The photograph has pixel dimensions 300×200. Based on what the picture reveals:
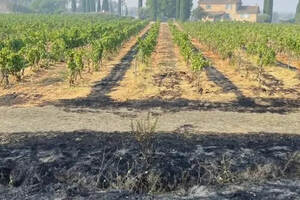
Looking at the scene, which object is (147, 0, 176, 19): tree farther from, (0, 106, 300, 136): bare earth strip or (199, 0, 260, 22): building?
(0, 106, 300, 136): bare earth strip

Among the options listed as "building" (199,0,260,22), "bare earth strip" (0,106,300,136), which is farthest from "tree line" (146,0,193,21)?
"bare earth strip" (0,106,300,136)

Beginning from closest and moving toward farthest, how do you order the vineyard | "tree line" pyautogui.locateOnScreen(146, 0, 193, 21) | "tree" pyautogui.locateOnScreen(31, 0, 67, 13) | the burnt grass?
the burnt grass < the vineyard < "tree line" pyautogui.locateOnScreen(146, 0, 193, 21) < "tree" pyautogui.locateOnScreen(31, 0, 67, 13)

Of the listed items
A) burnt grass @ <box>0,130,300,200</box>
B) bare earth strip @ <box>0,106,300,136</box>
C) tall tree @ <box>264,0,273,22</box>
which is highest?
tall tree @ <box>264,0,273,22</box>

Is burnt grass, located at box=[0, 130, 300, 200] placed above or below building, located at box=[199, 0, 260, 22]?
below

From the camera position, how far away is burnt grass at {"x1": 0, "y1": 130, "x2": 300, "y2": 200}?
26.8ft

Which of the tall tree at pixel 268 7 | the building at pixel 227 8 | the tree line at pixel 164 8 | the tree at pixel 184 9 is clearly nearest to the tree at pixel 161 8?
the tree line at pixel 164 8

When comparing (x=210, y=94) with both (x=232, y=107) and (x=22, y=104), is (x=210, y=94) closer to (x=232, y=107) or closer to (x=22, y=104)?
(x=232, y=107)

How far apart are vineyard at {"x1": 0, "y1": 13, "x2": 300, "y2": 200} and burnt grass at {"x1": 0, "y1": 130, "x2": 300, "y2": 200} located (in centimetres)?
3

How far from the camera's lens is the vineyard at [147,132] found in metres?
8.70

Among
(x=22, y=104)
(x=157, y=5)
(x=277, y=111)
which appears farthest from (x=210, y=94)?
(x=157, y=5)

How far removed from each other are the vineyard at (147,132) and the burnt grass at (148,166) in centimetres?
3

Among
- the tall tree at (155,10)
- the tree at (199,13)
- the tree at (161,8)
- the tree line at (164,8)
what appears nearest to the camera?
the tree at (199,13)

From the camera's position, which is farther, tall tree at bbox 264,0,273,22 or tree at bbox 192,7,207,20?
tree at bbox 192,7,207,20

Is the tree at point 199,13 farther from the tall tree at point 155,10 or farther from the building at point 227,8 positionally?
the building at point 227,8
